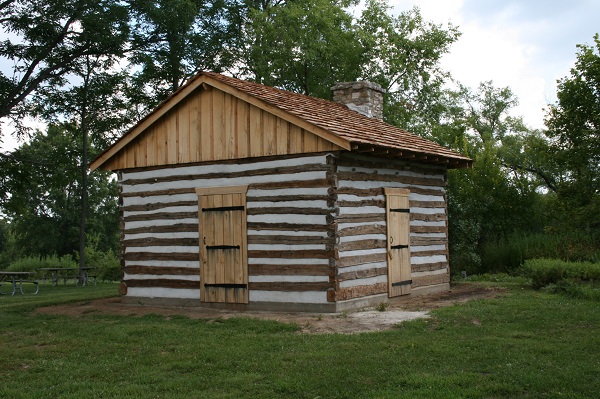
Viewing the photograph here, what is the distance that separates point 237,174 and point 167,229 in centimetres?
220

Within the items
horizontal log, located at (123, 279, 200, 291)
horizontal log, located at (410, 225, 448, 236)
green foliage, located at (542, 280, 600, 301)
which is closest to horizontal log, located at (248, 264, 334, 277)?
horizontal log, located at (123, 279, 200, 291)

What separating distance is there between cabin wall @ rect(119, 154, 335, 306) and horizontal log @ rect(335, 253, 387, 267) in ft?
0.92

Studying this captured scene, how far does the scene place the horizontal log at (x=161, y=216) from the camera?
1482cm

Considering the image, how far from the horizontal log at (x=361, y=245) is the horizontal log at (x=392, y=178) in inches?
49.1

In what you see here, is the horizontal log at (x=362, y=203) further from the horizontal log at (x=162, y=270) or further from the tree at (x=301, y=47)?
the tree at (x=301, y=47)

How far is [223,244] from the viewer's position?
14.2m

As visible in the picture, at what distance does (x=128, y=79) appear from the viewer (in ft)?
101

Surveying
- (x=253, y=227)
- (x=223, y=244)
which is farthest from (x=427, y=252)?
(x=223, y=244)

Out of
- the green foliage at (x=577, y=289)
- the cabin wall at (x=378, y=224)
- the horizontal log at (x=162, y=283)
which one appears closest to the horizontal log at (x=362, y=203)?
the cabin wall at (x=378, y=224)

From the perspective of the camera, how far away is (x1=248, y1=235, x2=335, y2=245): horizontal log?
1300cm

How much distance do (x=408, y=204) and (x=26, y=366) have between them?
908 centimetres

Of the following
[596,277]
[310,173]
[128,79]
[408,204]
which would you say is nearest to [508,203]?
[596,277]

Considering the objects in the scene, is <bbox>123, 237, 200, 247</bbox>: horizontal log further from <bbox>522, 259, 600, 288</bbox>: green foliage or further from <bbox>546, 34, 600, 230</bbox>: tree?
<bbox>546, 34, 600, 230</bbox>: tree

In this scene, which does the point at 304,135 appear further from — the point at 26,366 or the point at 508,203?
the point at 508,203
